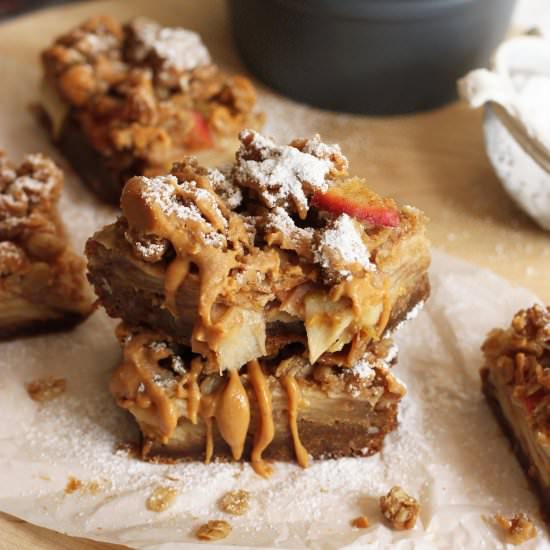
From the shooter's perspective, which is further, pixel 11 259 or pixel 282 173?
pixel 11 259

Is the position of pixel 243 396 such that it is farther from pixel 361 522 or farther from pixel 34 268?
pixel 34 268

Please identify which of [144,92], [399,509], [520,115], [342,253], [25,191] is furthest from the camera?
[144,92]

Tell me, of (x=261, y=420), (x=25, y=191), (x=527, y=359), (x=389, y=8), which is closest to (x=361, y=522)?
(x=261, y=420)

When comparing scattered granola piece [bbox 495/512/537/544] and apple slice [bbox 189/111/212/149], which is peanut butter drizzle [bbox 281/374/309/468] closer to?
scattered granola piece [bbox 495/512/537/544]

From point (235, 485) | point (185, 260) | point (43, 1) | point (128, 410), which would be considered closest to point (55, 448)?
point (128, 410)

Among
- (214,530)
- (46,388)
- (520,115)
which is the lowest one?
(46,388)

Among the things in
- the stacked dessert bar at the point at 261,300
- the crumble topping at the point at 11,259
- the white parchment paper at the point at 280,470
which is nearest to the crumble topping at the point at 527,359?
the white parchment paper at the point at 280,470

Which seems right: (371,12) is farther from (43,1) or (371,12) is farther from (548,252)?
(43,1)
